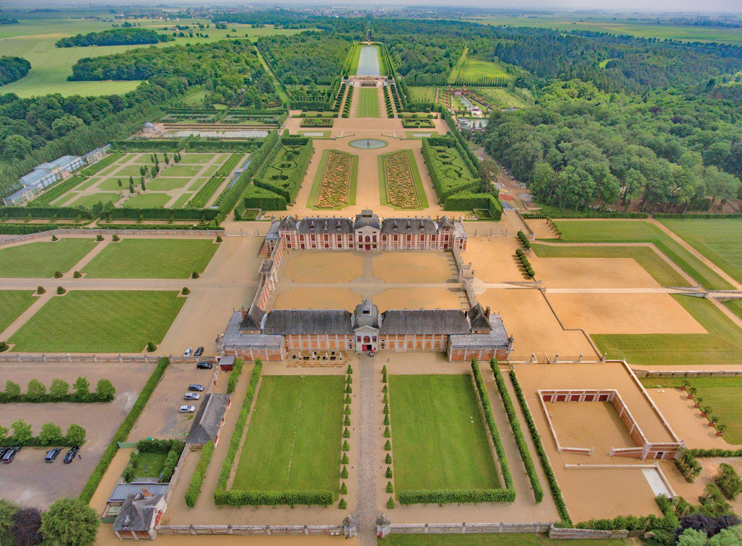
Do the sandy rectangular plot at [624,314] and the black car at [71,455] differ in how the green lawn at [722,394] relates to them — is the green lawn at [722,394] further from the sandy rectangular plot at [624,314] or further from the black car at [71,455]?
the black car at [71,455]

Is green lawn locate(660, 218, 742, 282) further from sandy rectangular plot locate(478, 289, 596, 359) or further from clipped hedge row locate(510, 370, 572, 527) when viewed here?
clipped hedge row locate(510, 370, 572, 527)

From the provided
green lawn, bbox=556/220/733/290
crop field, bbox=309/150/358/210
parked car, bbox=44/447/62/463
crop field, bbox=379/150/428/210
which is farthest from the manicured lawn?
parked car, bbox=44/447/62/463

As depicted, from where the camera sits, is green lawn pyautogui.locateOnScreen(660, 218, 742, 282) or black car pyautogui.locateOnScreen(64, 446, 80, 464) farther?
green lawn pyautogui.locateOnScreen(660, 218, 742, 282)

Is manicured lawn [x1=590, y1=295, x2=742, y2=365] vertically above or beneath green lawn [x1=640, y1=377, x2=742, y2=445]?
above

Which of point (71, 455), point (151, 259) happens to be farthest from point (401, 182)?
point (71, 455)

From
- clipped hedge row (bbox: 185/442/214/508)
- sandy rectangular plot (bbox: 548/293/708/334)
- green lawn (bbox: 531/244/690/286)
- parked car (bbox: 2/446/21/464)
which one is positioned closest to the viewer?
clipped hedge row (bbox: 185/442/214/508)

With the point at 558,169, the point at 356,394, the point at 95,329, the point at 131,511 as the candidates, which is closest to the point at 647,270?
the point at 558,169
